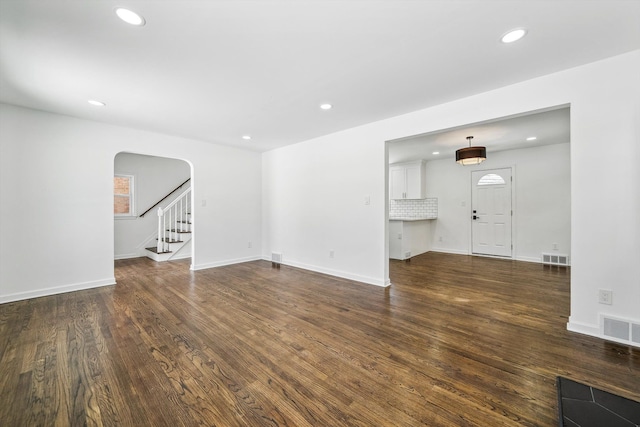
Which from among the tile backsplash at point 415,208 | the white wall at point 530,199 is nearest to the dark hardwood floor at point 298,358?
the white wall at point 530,199

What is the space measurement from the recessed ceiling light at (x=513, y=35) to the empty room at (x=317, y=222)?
0.05 metres

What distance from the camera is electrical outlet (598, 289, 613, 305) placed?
2262 mm

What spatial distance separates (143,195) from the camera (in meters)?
6.57

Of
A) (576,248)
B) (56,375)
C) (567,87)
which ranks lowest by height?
(56,375)

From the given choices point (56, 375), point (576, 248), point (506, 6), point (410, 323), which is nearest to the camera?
point (506, 6)

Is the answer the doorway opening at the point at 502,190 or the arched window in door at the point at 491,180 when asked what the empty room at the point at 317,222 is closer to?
the doorway opening at the point at 502,190

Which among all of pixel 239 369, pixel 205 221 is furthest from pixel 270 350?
pixel 205 221

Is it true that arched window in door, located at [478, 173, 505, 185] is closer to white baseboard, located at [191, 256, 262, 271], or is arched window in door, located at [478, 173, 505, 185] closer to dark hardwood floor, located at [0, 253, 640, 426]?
dark hardwood floor, located at [0, 253, 640, 426]

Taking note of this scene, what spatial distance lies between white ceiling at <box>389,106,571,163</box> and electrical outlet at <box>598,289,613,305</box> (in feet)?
6.93

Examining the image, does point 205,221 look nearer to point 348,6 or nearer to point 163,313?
point 163,313

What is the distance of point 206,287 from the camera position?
12.7 feet

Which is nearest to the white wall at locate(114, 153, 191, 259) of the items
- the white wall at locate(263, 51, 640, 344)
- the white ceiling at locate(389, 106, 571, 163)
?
the white wall at locate(263, 51, 640, 344)

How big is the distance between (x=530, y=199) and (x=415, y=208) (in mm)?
2487

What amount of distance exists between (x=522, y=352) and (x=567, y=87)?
8.12ft
